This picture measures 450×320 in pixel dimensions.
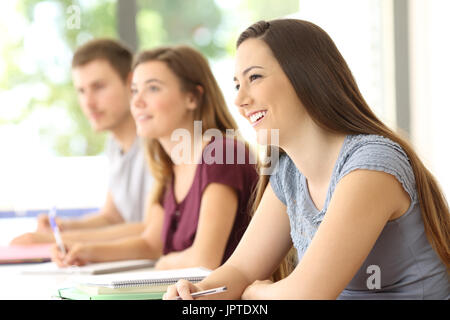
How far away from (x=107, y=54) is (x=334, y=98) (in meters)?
1.67

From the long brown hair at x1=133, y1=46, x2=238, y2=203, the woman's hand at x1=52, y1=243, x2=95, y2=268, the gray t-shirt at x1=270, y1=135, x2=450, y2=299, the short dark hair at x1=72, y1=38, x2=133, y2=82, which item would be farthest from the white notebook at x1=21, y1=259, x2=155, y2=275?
the short dark hair at x1=72, y1=38, x2=133, y2=82

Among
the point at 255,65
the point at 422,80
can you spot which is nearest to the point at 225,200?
the point at 255,65

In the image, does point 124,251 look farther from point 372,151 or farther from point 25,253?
point 372,151

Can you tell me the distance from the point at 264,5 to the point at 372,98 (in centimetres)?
90

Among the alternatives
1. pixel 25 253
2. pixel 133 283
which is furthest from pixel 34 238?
pixel 133 283

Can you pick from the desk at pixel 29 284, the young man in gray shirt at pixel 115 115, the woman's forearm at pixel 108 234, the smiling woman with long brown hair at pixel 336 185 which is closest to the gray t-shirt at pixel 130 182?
the young man in gray shirt at pixel 115 115

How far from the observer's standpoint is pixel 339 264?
1010 millimetres

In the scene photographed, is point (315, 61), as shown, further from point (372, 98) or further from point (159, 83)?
point (372, 98)

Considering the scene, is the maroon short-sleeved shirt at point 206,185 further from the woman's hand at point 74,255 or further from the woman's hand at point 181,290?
the woman's hand at point 181,290

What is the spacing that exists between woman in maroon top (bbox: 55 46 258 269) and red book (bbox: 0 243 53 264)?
0.24 meters

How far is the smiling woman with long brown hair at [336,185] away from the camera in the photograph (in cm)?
102

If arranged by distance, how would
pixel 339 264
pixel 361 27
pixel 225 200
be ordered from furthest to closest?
1. pixel 361 27
2. pixel 225 200
3. pixel 339 264

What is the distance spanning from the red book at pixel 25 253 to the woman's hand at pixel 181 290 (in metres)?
1.08

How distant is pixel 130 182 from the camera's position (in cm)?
264
